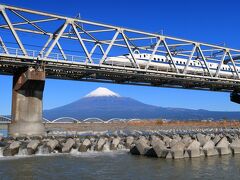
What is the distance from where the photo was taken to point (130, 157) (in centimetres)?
2981

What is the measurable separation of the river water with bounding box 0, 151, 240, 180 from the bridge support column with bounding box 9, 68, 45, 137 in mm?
11693

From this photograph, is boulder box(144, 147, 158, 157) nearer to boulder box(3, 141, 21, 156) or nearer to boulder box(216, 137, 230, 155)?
boulder box(216, 137, 230, 155)

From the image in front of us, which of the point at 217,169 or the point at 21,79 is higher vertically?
the point at 21,79

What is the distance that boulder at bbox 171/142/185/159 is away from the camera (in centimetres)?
2822

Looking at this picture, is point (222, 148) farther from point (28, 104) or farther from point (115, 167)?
point (28, 104)

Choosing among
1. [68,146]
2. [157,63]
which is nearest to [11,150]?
[68,146]

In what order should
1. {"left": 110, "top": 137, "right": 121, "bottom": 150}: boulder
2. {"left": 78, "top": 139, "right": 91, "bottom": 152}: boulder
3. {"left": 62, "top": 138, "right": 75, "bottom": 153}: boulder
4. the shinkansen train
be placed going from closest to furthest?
1. {"left": 62, "top": 138, "right": 75, "bottom": 153}: boulder
2. {"left": 78, "top": 139, "right": 91, "bottom": 152}: boulder
3. {"left": 110, "top": 137, "right": 121, "bottom": 150}: boulder
4. the shinkansen train

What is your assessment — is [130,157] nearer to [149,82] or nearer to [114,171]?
[114,171]

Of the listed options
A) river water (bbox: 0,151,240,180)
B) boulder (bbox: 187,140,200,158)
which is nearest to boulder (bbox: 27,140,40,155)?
river water (bbox: 0,151,240,180)

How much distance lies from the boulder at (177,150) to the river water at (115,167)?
0.75 metres

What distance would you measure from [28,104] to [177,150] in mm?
19426

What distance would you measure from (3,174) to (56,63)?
23961mm

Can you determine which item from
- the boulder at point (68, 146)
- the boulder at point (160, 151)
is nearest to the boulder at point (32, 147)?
the boulder at point (68, 146)

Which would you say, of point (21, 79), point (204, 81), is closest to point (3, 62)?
point (21, 79)
